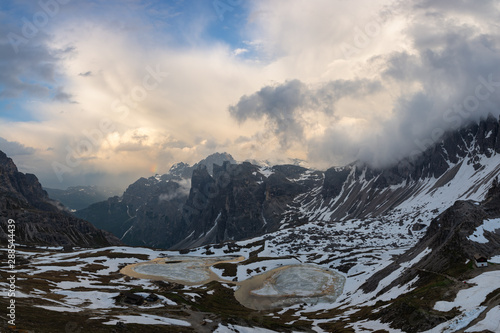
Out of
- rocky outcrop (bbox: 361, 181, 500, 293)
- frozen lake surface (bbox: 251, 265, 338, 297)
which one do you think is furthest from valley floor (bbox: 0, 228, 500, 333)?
rocky outcrop (bbox: 361, 181, 500, 293)

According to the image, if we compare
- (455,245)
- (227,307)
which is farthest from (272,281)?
(455,245)

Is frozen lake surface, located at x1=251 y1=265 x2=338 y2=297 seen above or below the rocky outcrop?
below

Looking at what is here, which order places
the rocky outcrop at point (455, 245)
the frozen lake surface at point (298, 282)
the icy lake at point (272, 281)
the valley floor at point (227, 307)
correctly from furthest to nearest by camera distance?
1. the frozen lake surface at point (298, 282)
2. the icy lake at point (272, 281)
3. the rocky outcrop at point (455, 245)
4. the valley floor at point (227, 307)

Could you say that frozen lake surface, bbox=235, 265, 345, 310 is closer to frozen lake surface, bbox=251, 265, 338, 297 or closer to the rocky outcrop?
frozen lake surface, bbox=251, 265, 338, 297

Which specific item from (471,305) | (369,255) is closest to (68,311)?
(471,305)

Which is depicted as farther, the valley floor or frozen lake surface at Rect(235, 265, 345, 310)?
frozen lake surface at Rect(235, 265, 345, 310)

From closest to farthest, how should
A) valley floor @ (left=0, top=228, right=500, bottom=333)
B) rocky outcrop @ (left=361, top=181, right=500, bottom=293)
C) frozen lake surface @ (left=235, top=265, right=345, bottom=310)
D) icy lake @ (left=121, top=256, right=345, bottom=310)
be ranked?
valley floor @ (left=0, top=228, right=500, bottom=333), rocky outcrop @ (left=361, top=181, right=500, bottom=293), frozen lake surface @ (left=235, top=265, right=345, bottom=310), icy lake @ (left=121, top=256, right=345, bottom=310)

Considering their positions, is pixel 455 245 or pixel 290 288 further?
pixel 290 288

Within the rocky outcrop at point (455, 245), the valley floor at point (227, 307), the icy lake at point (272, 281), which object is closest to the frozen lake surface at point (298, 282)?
the icy lake at point (272, 281)

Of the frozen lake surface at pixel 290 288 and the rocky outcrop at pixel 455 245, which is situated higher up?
the rocky outcrop at pixel 455 245

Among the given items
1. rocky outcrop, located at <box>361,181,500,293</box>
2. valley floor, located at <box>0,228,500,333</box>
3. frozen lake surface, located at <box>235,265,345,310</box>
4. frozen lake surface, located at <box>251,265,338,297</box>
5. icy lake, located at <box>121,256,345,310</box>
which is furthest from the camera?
frozen lake surface, located at <box>251,265,338,297</box>

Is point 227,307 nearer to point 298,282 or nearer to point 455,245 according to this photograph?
point 298,282

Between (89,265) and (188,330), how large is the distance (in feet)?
408

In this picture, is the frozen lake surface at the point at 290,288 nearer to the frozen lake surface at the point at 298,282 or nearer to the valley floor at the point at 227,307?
the frozen lake surface at the point at 298,282
